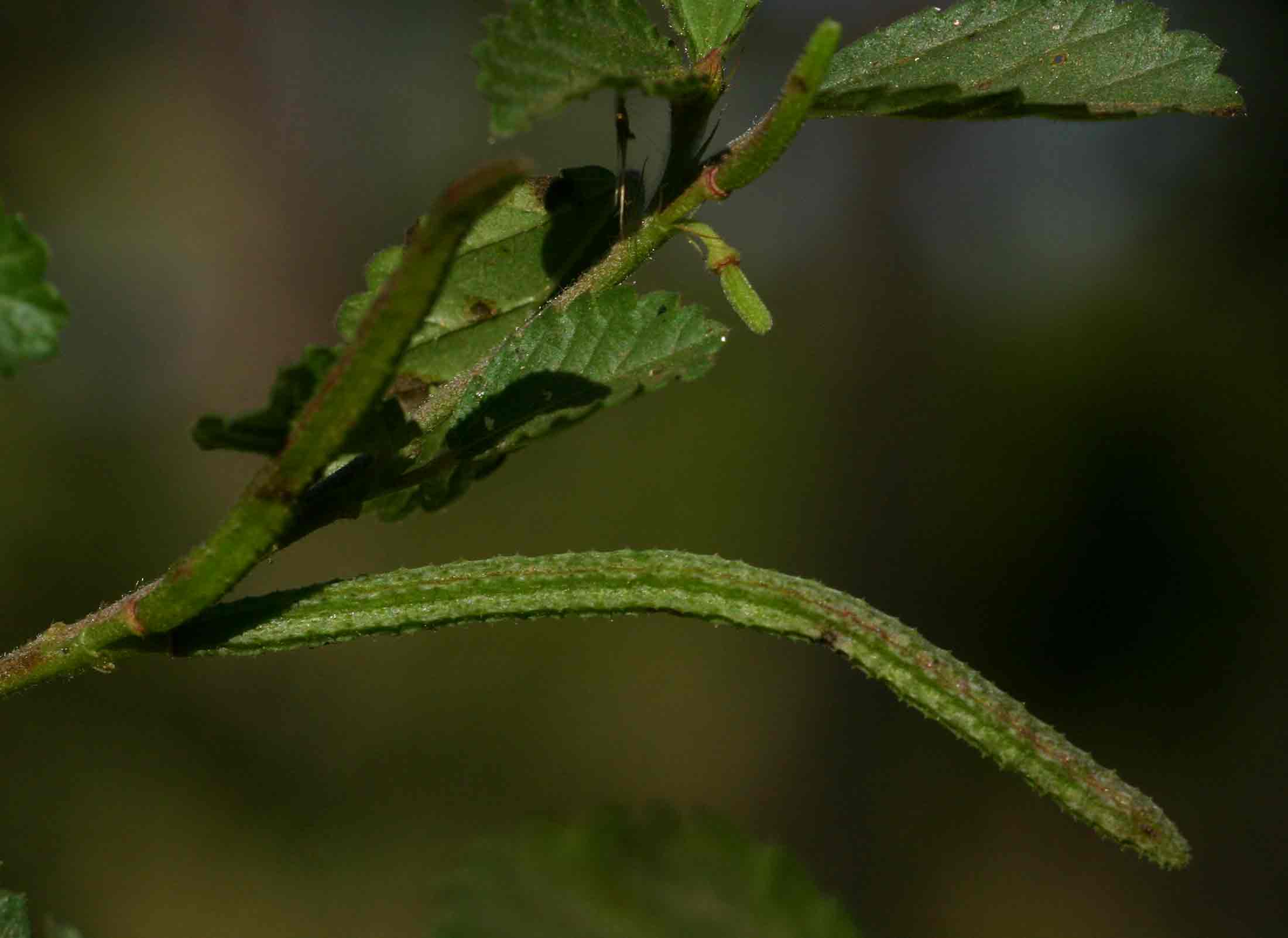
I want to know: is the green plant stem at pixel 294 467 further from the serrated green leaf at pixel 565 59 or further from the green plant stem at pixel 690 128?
the green plant stem at pixel 690 128

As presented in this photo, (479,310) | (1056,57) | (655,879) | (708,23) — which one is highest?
(1056,57)

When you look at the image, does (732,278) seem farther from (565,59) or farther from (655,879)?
(655,879)

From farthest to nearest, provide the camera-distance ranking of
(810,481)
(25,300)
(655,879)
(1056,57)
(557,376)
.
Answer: (810,481)
(1056,57)
(557,376)
(25,300)
(655,879)

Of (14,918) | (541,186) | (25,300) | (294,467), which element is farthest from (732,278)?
(14,918)

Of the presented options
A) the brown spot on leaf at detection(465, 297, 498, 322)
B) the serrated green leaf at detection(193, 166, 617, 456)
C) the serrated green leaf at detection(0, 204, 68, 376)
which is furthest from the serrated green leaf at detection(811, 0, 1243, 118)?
the serrated green leaf at detection(0, 204, 68, 376)

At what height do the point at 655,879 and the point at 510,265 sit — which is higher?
the point at 510,265

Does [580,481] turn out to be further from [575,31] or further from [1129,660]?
[575,31]

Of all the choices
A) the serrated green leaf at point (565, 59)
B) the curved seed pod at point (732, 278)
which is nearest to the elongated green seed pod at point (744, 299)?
the curved seed pod at point (732, 278)

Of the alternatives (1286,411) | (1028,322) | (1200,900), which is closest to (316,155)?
(1028,322)
